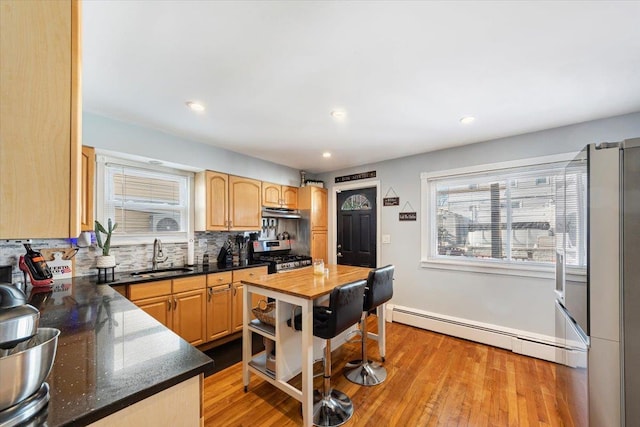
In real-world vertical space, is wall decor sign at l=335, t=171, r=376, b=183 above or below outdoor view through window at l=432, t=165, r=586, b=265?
above

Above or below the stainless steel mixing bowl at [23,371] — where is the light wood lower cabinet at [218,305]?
below

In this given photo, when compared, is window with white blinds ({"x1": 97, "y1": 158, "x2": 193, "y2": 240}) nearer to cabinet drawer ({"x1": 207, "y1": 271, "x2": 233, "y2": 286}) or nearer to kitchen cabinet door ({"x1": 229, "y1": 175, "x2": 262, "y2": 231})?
kitchen cabinet door ({"x1": 229, "y1": 175, "x2": 262, "y2": 231})

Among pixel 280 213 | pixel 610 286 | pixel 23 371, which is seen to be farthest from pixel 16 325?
pixel 280 213

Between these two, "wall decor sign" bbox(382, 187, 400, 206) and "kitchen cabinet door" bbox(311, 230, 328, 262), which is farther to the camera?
"kitchen cabinet door" bbox(311, 230, 328, 262)

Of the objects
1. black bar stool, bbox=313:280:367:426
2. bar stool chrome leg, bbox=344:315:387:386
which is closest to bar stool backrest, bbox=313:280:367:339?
black bar stool, bbox=313:280:367:426

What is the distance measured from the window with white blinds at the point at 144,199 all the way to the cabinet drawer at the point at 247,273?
89cm

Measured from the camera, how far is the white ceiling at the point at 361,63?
131 centimetres

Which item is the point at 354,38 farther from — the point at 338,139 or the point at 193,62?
the point at 338,139

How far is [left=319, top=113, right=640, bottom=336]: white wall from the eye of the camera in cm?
269

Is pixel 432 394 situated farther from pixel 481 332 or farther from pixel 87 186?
pixel 87 186

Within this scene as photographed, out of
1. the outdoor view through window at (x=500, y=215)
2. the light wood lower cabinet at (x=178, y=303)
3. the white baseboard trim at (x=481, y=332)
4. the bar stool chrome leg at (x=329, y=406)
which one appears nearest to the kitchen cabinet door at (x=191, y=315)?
the light wood lower cabinet at (x=178, y=303)

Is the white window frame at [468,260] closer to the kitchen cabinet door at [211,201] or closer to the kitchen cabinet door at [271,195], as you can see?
the kitchen cabinet door at [271,195]

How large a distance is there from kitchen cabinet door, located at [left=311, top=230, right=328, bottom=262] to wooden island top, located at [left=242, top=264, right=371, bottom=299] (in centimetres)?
168

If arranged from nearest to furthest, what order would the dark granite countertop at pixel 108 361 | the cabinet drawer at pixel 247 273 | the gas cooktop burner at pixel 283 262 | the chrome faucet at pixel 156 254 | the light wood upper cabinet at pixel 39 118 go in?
the light wood upper cabinet at pixel 39 118, the dark granite countertop at pixel 108 361, the chrome faucet at pixel 156 254, the cabinet drawer at pixel 247 273, the gas cooktop burner at pixel 283 262
